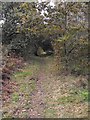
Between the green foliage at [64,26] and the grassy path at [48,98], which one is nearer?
the grassy path at [48,98]

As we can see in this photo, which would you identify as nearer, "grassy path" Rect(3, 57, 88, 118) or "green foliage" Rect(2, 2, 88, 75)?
"grassy path" Rect(3, 57, 88, 118)

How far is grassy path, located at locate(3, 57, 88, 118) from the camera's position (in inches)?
229

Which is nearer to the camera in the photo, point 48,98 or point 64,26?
point 48,98

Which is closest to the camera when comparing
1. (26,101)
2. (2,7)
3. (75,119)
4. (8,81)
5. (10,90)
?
(75,119)

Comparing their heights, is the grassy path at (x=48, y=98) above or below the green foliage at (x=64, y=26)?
below

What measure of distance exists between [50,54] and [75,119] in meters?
11.3

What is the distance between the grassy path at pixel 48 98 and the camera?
5828 millimetres

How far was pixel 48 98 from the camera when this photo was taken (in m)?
7.07

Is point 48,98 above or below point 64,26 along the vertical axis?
below

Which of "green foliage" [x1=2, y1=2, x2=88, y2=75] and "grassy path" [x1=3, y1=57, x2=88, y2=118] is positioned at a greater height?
"green foliage" [x1=2, y1=2, x2=88, y2=75]

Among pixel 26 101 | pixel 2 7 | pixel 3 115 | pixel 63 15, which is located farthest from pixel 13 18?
pixel 3 115

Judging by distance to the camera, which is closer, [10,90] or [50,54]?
[10,90]

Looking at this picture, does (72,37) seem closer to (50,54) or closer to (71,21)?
(71,21)

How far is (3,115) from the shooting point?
Answer: 5.86 meters
